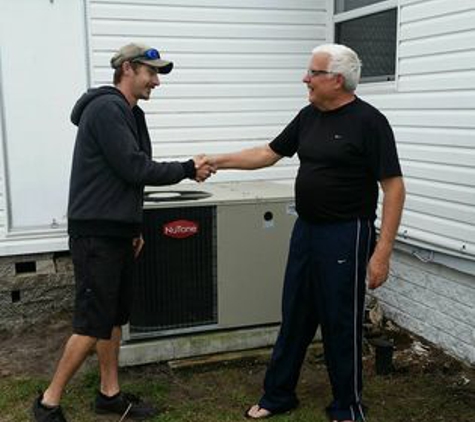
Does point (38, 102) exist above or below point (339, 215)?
above

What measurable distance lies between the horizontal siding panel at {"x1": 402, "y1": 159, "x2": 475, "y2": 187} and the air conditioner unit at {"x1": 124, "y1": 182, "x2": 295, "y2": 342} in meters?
1.02

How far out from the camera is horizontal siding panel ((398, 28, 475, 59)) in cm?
421

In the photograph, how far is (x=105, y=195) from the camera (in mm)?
3320

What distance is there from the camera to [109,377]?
3672 millimetres

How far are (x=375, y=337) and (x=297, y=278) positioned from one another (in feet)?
5.22

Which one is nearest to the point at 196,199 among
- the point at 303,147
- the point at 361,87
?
the point at 303,147

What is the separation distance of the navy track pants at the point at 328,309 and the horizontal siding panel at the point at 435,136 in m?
1.35

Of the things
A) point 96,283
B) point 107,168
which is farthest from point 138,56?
point 96,283

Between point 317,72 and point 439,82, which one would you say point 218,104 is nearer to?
point 439,82

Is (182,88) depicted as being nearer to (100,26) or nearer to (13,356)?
(100,26)

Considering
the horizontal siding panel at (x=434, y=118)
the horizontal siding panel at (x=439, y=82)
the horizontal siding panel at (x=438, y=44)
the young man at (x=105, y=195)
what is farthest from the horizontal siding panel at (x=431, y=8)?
the young man at (x=105, y=195)

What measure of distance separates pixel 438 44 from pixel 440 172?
89 cm

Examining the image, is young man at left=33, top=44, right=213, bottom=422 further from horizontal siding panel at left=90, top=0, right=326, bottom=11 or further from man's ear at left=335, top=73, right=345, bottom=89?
horizontal siding panel at left=90, top=0, right=326, bottom=11

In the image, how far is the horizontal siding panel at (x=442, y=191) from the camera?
4.27 metres
